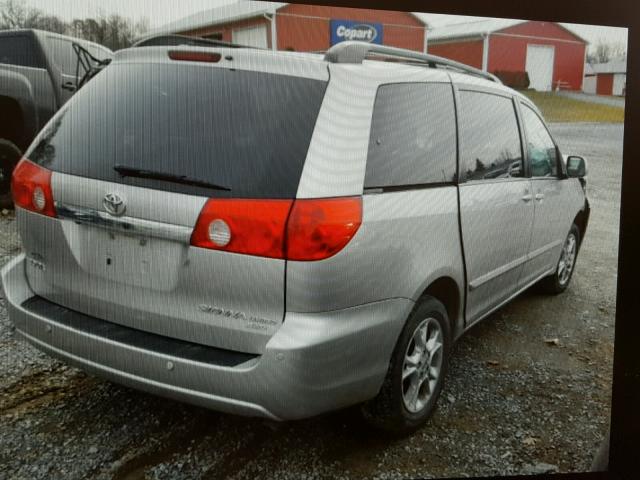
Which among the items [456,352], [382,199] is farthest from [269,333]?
[456,352]

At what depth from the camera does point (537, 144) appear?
2.82 meters

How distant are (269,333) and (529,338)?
5.44ft

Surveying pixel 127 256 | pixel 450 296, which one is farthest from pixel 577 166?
pixel 127 256

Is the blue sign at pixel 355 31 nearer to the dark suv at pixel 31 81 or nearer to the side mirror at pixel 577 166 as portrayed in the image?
the dark suv at pixel 31 81

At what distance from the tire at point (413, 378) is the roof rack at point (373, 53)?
33.7 inches

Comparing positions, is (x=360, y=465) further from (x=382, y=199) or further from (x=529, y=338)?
(x=529, y=338)

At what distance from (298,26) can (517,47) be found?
97 centimetres

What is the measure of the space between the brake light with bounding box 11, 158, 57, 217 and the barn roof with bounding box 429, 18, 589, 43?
5.49 ft

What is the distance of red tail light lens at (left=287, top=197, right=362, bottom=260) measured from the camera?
1588mm

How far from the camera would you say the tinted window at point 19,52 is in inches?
78.0

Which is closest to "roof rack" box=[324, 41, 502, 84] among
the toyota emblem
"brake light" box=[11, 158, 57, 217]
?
the toyota emblem

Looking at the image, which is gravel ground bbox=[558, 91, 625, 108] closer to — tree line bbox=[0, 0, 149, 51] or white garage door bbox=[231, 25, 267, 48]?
white garage door bbox=[231, 25, 267, 48]

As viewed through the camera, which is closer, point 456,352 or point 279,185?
point 279,185

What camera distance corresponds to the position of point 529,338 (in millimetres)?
2777
